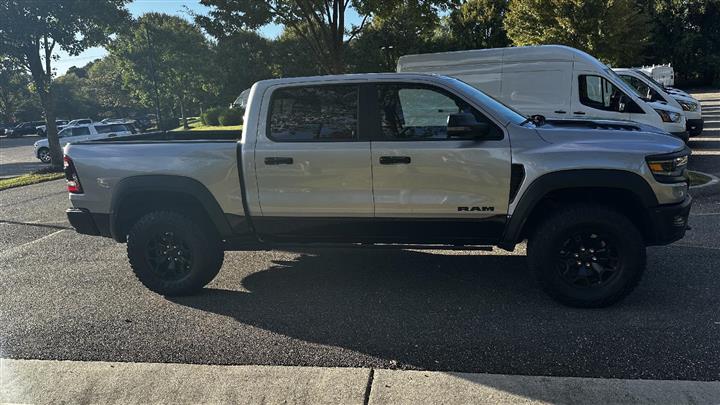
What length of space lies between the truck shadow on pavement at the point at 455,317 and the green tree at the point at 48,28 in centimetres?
1263

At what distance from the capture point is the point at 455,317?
13.3 ft

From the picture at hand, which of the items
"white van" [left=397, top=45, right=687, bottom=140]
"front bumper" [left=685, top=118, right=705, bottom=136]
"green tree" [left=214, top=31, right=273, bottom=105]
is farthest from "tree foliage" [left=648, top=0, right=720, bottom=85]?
"white van" [left=397, top=45, right=687, bottom=140]

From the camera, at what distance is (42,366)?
141 inches

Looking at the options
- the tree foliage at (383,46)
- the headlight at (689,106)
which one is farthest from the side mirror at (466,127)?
the tree foliage at (383,46)

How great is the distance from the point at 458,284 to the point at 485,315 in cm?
71

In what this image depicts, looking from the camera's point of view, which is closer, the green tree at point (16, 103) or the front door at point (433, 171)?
the front door at point (433, 171)

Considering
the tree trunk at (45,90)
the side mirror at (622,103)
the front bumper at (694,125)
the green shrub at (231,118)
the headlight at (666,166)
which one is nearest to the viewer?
the headlight at (666,166)

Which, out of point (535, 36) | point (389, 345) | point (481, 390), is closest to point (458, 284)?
point (389, 345)

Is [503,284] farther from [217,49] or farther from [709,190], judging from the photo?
[217,49]

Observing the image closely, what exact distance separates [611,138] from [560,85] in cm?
653

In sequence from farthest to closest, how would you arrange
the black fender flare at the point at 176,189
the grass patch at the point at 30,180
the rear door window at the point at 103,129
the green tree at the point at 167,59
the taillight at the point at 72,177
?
the green tree at the point at 167,59 → the rear door window at the point at 103,129 → the grass patch at the point at 30,180 → the taillight at the point at 72,177 → the black fender flare at the point at 176,189

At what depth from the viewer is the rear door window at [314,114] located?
434 cm

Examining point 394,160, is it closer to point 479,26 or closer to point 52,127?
point 52,127

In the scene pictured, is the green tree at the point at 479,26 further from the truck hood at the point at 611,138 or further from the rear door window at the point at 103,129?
the truck hood at the point at 611,138
